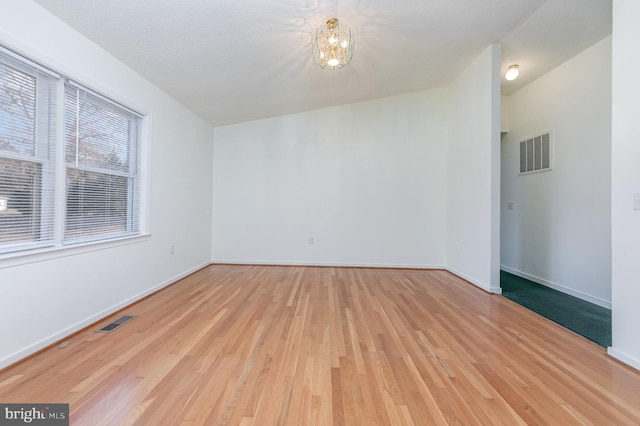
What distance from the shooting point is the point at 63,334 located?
1965mm

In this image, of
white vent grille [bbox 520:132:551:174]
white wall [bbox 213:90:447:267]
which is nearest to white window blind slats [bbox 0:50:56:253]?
white wall [bbox 213:90:447:267]

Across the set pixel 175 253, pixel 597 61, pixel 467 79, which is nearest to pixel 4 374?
pixel 175 253

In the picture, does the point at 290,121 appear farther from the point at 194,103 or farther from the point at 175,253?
the point at 175,253

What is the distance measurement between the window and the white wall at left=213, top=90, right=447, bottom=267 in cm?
199

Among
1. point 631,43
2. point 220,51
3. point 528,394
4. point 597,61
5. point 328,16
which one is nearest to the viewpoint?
point 528,394

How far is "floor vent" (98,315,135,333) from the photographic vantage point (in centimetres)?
213

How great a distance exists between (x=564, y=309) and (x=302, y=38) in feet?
13.1

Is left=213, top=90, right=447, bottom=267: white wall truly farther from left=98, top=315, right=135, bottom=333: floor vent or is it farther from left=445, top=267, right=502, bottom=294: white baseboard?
left=98, top=315, right=135, bottom=333: floor vent

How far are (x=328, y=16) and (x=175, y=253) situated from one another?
3426 millimetres

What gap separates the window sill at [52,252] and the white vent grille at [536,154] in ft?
17.7

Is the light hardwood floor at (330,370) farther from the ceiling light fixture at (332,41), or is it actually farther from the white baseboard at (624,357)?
the ceiling light fixture at (332,41)

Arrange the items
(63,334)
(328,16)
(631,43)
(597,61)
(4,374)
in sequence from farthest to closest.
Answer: (597,61)
(328,16)
(63,334)
(631,43)
(4,374)

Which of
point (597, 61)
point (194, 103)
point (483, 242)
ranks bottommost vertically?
point (483, 242)
